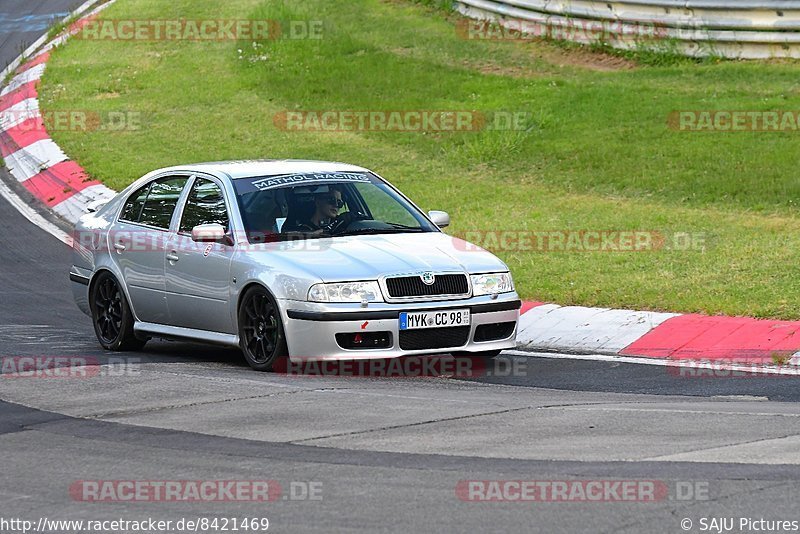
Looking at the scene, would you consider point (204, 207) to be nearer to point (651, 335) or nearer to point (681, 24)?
point (651, 335)

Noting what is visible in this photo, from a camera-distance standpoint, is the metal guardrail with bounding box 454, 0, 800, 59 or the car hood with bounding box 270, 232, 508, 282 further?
the metal guardrail with bounding box 454, 0, 800, 59

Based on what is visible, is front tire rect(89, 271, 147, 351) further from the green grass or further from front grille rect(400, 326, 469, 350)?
the green grass

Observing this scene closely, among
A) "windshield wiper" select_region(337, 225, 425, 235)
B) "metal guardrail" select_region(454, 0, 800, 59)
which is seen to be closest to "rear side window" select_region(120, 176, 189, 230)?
"windshield wiper" select_region(337, 225, 425, 235)

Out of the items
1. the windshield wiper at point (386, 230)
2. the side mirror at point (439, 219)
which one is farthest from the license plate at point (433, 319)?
the side mirror at point (439, 219)

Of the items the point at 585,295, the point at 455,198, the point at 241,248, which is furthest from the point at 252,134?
the point at 241,248

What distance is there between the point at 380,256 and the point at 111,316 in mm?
2757

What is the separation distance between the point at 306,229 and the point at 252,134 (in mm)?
12337

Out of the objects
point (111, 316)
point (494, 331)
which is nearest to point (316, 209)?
point (494, 331)

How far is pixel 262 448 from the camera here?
23.3 feet

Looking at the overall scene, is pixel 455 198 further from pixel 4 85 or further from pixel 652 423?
pixel 4 85

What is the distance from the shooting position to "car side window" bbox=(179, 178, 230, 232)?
34.7 feet

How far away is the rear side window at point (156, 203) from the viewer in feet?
36.2

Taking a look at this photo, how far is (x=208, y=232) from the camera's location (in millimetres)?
10102

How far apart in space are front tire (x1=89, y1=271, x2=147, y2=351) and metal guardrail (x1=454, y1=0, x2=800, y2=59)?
44.5 feet
